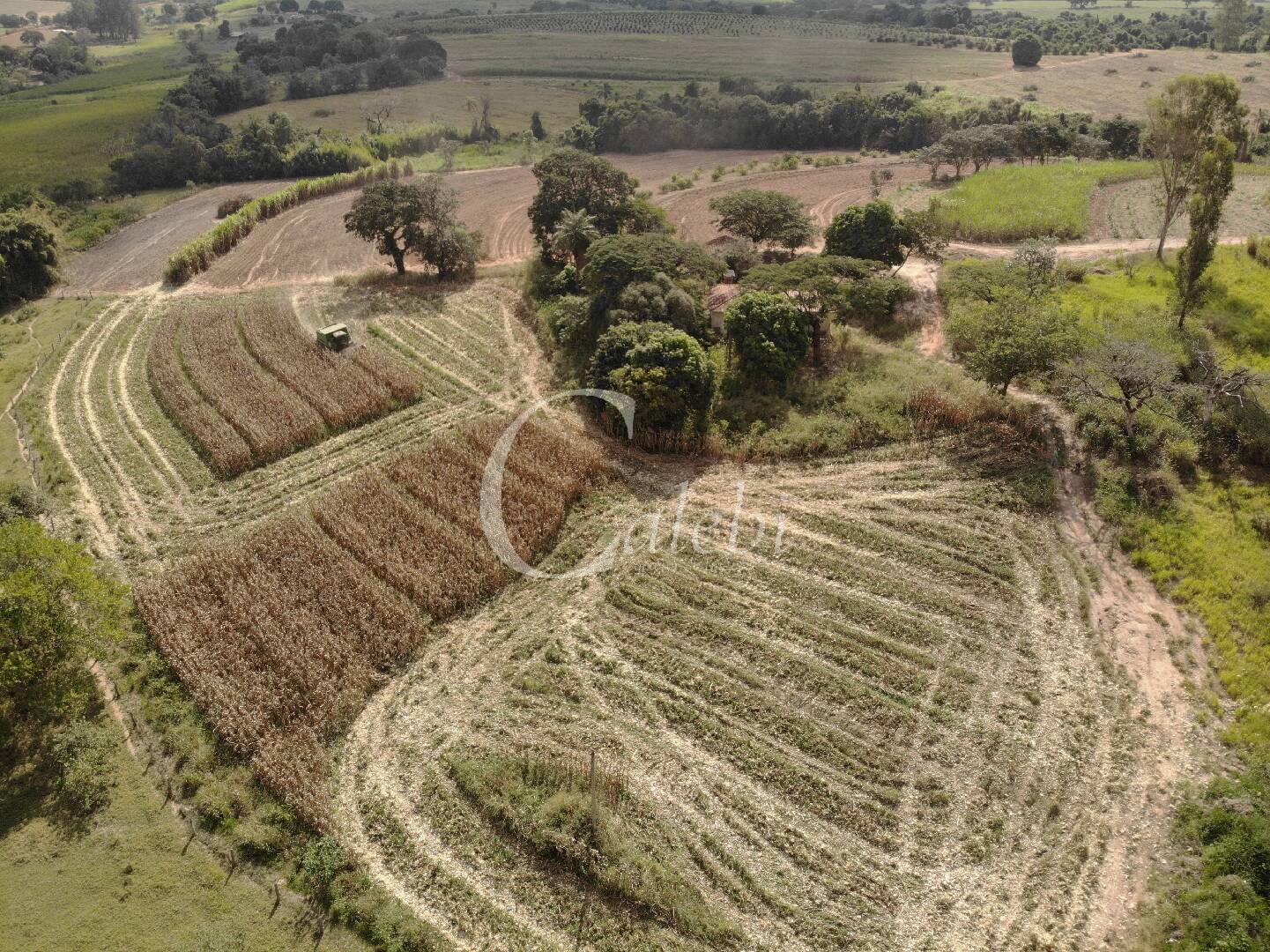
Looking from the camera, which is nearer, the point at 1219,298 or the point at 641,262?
the point at 641,262

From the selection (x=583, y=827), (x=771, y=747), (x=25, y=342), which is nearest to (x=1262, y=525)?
(x=771, y=747)

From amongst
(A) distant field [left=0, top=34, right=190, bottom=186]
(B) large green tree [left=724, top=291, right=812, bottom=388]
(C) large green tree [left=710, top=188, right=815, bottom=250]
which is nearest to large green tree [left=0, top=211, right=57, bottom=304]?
(A) distant field [left=0, top=34, right=190, bottom=186]

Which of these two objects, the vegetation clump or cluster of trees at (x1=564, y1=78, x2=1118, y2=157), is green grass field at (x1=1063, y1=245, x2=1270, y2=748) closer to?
the vegetation clump

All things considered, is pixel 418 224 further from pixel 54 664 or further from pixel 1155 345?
pixel 1155 345

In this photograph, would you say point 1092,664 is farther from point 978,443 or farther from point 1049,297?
point 1049,297

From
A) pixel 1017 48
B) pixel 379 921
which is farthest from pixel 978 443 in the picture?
pixel 1017 48

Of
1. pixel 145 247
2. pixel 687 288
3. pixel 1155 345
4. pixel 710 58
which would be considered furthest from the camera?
pixel 710 58

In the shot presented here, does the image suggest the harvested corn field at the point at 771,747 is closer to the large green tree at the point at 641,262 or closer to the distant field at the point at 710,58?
the large green tree at the point at 641,262
